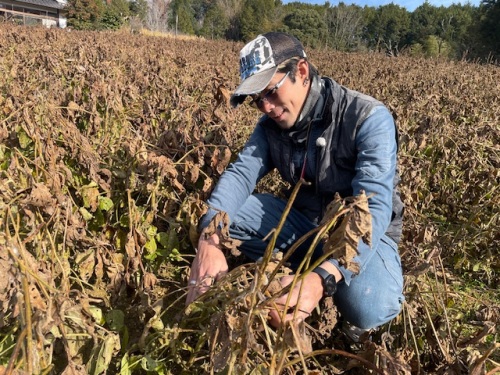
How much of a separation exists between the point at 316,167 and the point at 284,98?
1.18 ft

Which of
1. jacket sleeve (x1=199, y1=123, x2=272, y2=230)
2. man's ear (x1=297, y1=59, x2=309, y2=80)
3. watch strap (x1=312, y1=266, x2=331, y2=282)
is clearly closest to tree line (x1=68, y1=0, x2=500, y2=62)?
jacket sleeve (x1=199, y1=123, x2=272, y2=230)

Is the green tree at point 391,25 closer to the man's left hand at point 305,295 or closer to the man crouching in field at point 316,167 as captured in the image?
the man crouching in field at point 316,167

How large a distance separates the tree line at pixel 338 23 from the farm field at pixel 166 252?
1944 cm

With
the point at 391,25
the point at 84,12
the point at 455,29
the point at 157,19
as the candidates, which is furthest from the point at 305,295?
the point at 391,25

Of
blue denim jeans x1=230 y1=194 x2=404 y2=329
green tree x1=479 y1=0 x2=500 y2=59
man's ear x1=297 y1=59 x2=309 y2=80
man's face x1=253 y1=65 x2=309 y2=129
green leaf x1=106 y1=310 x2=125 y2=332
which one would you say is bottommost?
green leaf x1=106 y1=310 x2=125 y2=332

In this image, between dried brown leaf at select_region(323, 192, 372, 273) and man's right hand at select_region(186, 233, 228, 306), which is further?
man's right hand at select_region(186, 233, 228, 306)

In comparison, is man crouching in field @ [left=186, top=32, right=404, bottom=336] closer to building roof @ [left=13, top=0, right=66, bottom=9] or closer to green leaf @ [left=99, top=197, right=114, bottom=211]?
green leaf @ [left=99, top=197, right=114, bottom=211]

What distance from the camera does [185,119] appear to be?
9.48 ft

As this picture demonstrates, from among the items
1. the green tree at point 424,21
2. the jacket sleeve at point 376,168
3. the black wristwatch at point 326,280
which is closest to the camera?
the black wristwatch at point 326,280

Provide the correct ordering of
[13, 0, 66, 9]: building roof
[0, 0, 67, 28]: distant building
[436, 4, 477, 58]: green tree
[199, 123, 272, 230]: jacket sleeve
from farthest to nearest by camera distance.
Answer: [13, 0, 66, 9]: building roof < [0, 0, 67, 28]: distant building < [436, 4, 477, 58]: green tree < [199, 123, 272, 230]: jacket sleeve

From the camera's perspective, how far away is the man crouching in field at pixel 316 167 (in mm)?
1678

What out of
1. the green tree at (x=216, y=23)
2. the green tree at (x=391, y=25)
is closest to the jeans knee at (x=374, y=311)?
the green tree at (x=391, y=25)

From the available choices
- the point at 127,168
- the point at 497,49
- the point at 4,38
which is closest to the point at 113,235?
the point at 127,168

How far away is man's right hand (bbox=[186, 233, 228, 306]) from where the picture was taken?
1.64m
